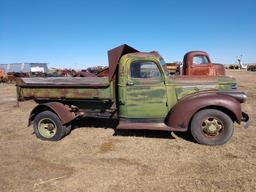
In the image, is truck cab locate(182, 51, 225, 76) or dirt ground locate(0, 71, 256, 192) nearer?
dirt ground locate(0, 71, 256, 192)

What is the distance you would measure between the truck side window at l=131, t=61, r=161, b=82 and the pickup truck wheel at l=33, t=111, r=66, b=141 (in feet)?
7.26

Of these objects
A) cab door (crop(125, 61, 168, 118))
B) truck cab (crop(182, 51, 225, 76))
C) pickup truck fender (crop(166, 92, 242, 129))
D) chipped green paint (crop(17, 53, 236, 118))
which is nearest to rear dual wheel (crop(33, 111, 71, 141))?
chipped green paint (crop(17, 53, 236, 118))

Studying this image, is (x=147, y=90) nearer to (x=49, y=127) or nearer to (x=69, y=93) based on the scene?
(x=69, y=93)

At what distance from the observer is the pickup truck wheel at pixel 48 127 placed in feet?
21.5

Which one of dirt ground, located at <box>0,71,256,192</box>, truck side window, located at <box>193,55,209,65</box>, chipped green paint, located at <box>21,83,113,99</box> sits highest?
truck side window, located at <box>193,55,209,65</box>

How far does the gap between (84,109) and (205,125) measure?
3013mm

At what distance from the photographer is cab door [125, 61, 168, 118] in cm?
602

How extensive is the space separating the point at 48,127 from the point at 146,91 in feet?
8.84

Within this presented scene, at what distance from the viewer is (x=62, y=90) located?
6.52 metres

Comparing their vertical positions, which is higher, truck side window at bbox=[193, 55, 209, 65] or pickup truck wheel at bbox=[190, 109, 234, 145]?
truck side window at bbox=[193, 55, 209, 65]

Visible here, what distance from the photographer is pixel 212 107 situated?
19.1 ft

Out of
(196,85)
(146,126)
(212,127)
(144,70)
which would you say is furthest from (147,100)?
(212,127)

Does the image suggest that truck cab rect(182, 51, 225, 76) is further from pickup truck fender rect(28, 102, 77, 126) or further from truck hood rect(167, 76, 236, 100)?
pickup truck fender rect(28, 102, 77, 126)

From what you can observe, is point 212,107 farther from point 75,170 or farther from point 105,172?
point 75,170
